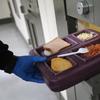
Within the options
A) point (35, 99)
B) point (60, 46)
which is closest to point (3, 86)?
point (35, 99)

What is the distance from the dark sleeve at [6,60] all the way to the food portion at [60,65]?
13.0 inches

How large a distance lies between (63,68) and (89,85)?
0.16 meters

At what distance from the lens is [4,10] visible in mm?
4074

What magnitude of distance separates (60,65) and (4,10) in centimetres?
358

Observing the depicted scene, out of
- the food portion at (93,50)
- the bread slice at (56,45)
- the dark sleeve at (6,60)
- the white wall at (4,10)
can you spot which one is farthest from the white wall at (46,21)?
the white wall at (4,10)

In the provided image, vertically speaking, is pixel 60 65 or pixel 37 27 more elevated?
pixel 60 65

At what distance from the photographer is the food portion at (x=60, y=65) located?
695 millimetres

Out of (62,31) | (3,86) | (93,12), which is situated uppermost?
(93,12)

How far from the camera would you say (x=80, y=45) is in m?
0.80

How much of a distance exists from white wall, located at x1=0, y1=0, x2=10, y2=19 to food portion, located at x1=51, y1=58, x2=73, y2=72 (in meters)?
3.50

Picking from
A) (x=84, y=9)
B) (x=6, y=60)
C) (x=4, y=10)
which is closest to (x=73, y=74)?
(x=84, y=9)

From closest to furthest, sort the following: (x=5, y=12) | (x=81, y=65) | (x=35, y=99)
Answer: (x=81, y=65), (x=35, y=99), (x=5, y=12)

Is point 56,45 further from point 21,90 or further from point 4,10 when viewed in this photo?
point 4,10

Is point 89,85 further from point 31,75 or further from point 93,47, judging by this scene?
point 31,75
